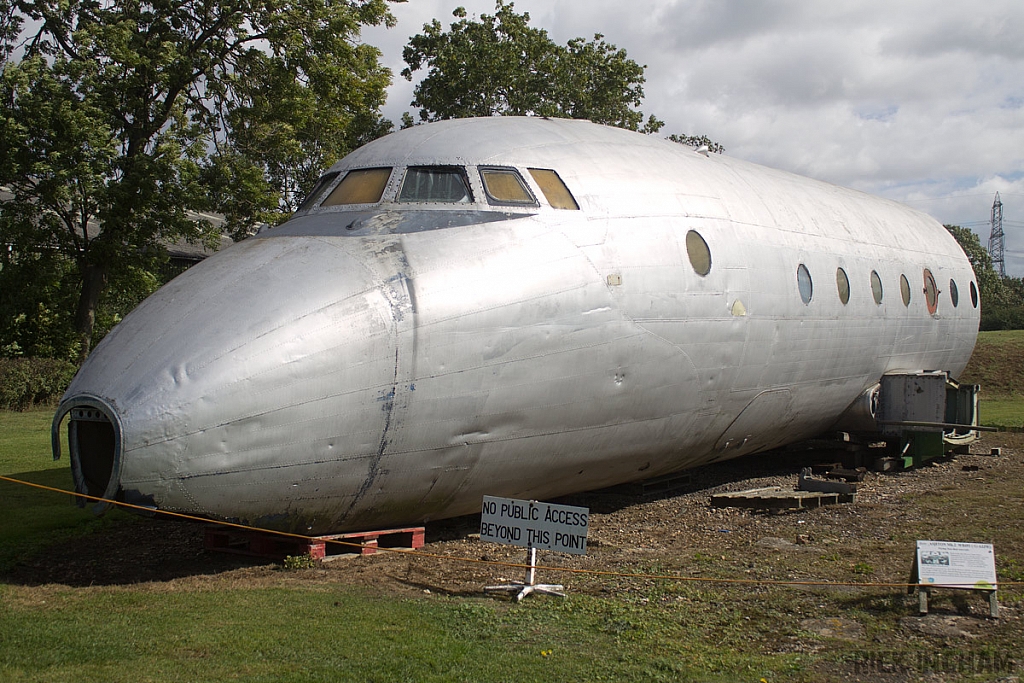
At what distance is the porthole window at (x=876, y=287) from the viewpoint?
41.2ft

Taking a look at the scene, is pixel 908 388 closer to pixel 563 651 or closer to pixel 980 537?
pixel 980 537

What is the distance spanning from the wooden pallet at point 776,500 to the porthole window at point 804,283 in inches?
97.3

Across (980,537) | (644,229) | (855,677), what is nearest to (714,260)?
(644,229)

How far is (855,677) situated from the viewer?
226 inches

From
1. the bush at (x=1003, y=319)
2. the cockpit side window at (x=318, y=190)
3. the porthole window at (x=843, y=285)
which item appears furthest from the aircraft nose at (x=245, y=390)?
the bush at (x=1003, y=319)

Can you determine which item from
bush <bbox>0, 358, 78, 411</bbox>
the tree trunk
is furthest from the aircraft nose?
the tree trunk

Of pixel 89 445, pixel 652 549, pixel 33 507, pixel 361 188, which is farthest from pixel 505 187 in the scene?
pixel 33 507

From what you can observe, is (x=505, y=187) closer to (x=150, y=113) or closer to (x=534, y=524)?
(x=534, y=524)

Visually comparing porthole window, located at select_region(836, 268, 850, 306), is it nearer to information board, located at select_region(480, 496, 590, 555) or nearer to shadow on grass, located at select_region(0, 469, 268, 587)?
information board, located at select_region(480, 496, 590, 555)

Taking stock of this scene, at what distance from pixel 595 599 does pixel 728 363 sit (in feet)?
10.4

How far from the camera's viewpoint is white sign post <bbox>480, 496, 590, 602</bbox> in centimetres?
744

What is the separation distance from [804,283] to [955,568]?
4593mm

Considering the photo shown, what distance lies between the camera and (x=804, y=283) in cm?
1081

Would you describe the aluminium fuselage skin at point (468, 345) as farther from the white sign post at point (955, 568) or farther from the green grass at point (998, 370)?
the green grass at point (998, 370)
